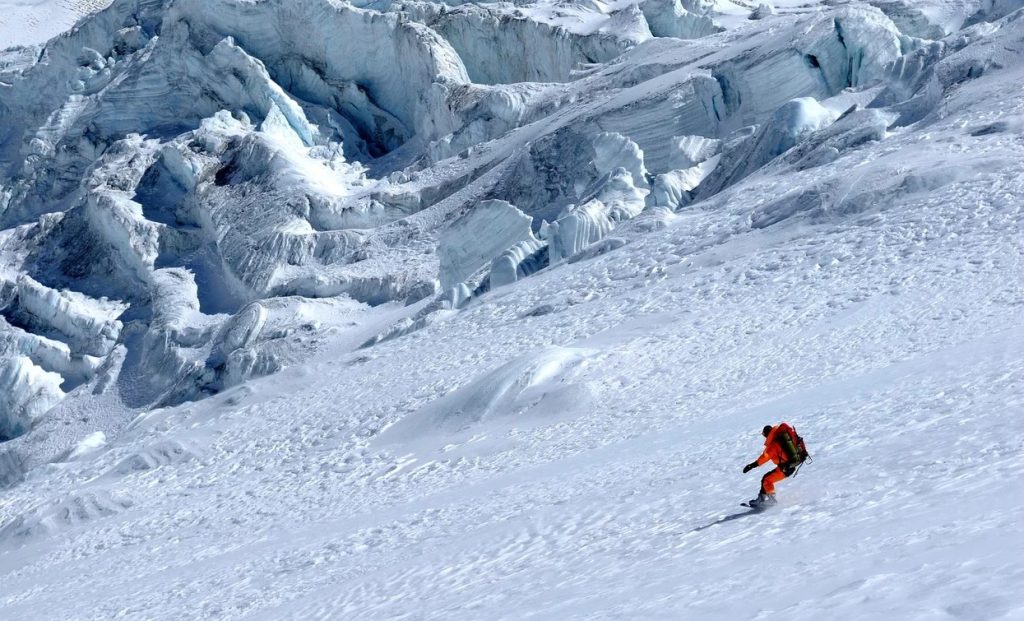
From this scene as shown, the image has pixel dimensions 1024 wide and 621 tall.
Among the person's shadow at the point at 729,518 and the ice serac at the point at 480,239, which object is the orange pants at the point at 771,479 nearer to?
the person's shadow at the point at 729,518

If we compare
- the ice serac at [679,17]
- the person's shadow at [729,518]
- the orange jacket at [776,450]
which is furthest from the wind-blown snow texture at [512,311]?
the orange jacket at [776,450]

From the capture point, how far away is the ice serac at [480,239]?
27.4 meters

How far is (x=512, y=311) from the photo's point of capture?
21.4 m

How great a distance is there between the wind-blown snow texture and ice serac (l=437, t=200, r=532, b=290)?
0.32 feet

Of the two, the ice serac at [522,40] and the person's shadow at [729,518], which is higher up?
the ice serac at [522,40]

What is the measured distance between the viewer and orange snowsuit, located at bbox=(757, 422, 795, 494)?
8.85 meters

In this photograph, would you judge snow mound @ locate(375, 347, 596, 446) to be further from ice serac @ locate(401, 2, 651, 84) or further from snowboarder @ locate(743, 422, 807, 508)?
ice serac @ locate(401, 2, 651, 84)

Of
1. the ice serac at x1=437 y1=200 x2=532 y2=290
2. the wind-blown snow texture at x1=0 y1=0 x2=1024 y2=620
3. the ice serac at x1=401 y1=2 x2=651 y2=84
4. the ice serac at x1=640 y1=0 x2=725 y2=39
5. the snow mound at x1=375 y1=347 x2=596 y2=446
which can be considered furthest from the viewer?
the ice serac at x1=640 y1=0 x2=725 y2=39

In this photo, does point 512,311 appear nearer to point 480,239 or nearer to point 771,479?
point 480,239

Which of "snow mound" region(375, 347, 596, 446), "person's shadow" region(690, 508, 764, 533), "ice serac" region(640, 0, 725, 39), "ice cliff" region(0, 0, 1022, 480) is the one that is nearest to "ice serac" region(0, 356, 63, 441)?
"ice cliff" region(0, 0, 1022, 480)

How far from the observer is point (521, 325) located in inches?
805

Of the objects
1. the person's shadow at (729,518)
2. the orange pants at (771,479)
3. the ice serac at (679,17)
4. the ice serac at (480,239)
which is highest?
the ice serac at (679,17)

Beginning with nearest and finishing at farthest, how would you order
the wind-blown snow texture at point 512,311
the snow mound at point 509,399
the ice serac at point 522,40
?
the wind-blown snow texture at point 512,311 → the snow mound at point 509,399 → the ice serac at point 522,40

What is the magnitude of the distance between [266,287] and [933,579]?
87.5ft
